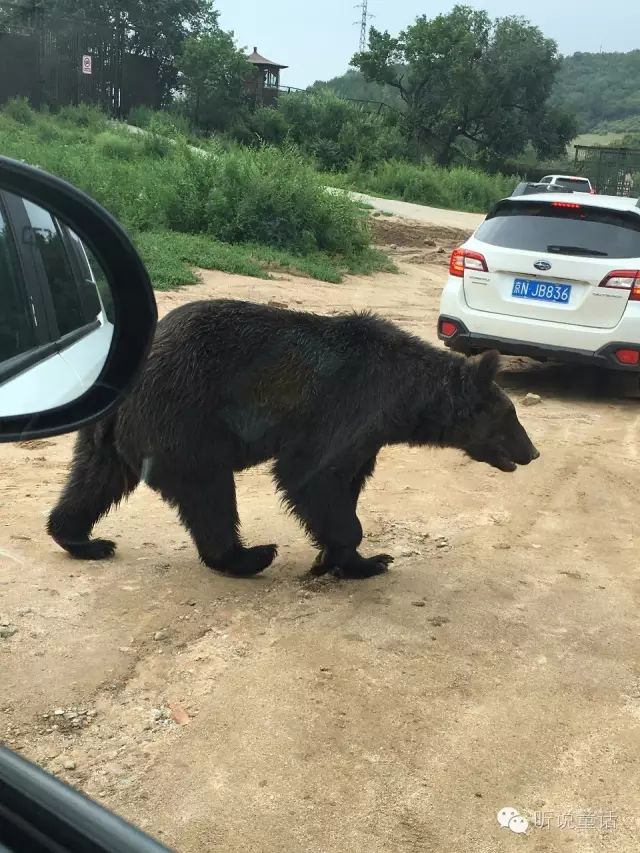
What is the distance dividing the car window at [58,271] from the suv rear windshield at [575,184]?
74.8 feet

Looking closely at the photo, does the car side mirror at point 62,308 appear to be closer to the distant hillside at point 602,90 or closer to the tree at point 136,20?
the tree at point 136,20

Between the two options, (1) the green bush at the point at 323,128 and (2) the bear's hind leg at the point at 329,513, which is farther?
(1) the green bush at the point at 323,128

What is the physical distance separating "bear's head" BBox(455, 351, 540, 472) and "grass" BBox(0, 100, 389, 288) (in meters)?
9.10

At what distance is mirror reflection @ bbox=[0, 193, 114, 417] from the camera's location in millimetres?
2330

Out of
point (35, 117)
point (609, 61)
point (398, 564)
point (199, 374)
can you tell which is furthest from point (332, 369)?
point (609, 61)

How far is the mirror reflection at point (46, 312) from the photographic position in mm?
2330

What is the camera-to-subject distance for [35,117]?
93.7 ft

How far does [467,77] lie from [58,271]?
48.4 meters

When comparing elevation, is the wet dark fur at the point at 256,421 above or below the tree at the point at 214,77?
below

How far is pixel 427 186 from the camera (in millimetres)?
33625

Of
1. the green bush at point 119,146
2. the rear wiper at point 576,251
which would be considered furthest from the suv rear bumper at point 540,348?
the green bush at point 119,146

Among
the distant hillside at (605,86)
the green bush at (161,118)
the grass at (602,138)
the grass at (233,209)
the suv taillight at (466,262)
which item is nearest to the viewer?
the suv taillight at (466,262)

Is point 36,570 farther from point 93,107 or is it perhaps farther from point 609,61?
point 609,61

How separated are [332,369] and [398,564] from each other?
1.20 metres
